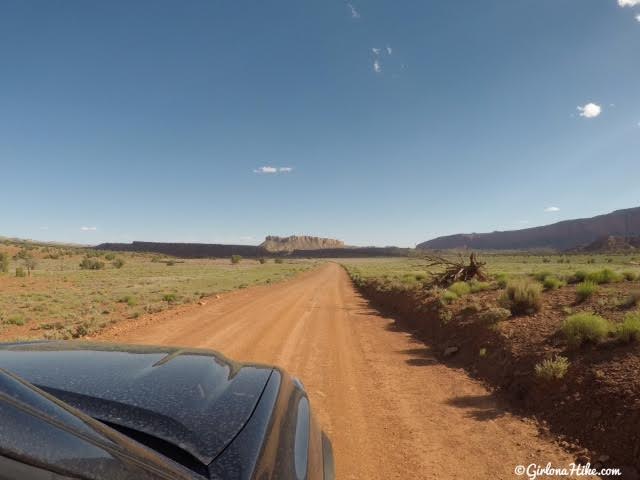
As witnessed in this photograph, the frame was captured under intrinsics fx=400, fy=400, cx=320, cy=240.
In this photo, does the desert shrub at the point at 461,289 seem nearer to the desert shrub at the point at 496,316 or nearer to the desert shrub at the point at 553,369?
the desert shrub at the point at 496,316

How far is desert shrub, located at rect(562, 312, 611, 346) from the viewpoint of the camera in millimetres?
6262

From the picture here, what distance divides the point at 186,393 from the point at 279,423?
20.2 inches

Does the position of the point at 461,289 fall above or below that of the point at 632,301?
below

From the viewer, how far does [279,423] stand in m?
1.95

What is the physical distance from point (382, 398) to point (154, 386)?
4430 millimetres

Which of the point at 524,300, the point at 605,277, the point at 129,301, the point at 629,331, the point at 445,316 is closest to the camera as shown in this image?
the point at 629,331

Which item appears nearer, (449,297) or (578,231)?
(449,297)

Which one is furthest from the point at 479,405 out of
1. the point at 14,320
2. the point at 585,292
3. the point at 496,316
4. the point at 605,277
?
the point at 14,320

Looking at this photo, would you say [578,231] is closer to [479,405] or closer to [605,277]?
[605,277]

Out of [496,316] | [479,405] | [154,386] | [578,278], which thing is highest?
[154,386]

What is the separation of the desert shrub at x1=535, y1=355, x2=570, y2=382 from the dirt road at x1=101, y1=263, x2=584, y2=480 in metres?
0.84

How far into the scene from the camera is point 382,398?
5848 millimetres

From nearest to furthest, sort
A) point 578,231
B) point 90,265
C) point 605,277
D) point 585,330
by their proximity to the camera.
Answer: point 585,330 < point 605,277 < point 90,265 < point 578,231

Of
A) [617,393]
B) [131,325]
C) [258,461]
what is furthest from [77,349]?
[131,325]
